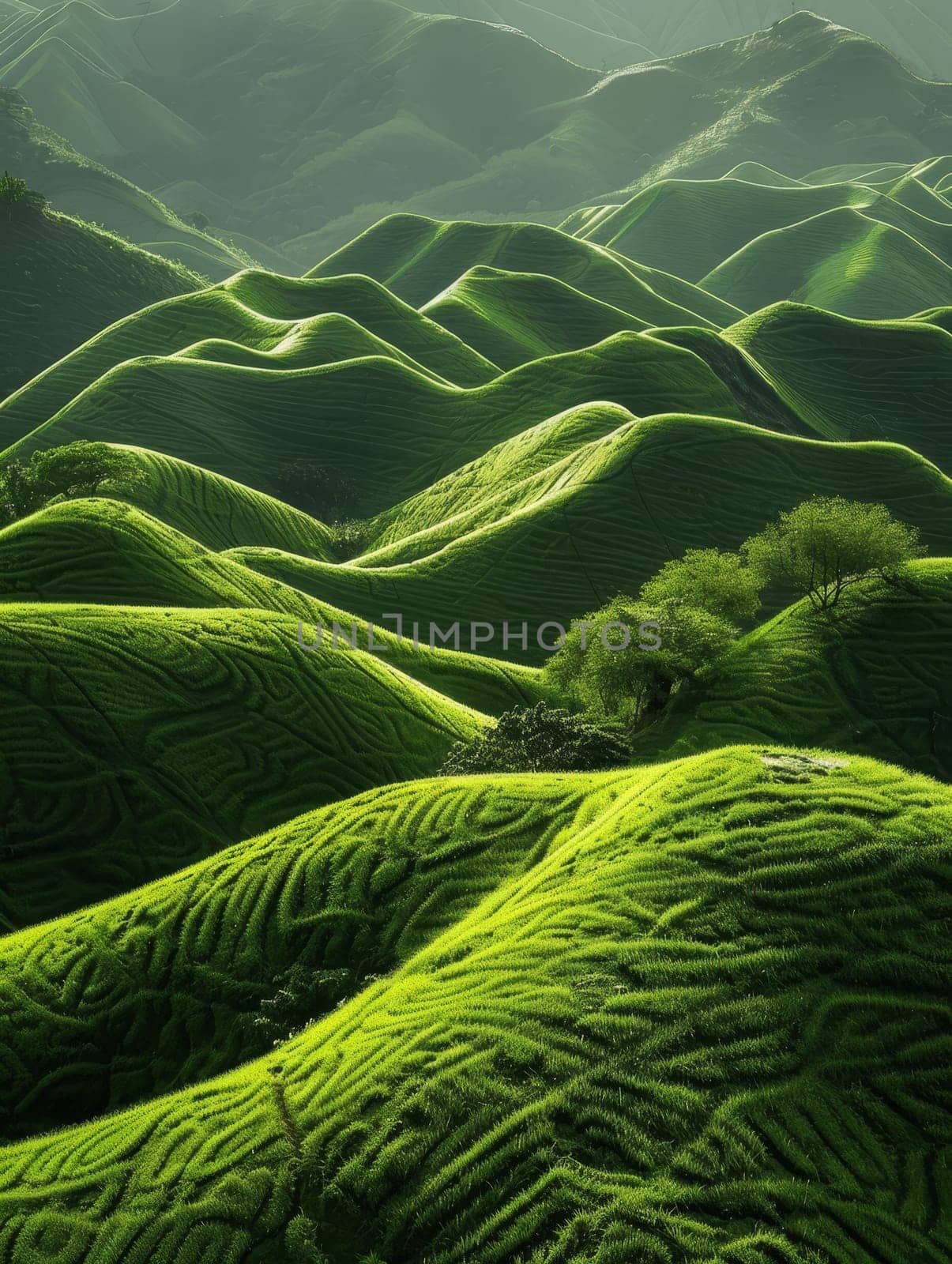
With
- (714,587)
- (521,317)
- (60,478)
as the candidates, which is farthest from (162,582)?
(521,317)

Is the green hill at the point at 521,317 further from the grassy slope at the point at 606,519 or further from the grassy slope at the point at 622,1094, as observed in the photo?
the grassy slope at the point at 622,1094

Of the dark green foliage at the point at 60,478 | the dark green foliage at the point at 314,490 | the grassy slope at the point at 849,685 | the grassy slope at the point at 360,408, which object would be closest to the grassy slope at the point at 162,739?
the grassy slope at the point at 849,685

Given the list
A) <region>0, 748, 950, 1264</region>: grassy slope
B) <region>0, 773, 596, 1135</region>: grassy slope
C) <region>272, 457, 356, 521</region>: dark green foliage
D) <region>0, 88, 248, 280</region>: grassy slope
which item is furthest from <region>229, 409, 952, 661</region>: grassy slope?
<region>0, 88, 248, 280</region>: grassy slope

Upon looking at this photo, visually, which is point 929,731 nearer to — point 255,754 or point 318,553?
point 255,754

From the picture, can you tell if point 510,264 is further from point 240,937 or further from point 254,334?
point 240,937

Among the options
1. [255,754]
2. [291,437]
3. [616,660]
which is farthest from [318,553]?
[255,754]

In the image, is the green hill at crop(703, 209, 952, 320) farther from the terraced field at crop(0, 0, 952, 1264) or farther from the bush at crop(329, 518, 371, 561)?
the bush at crop(329, 518, 371, 561)
